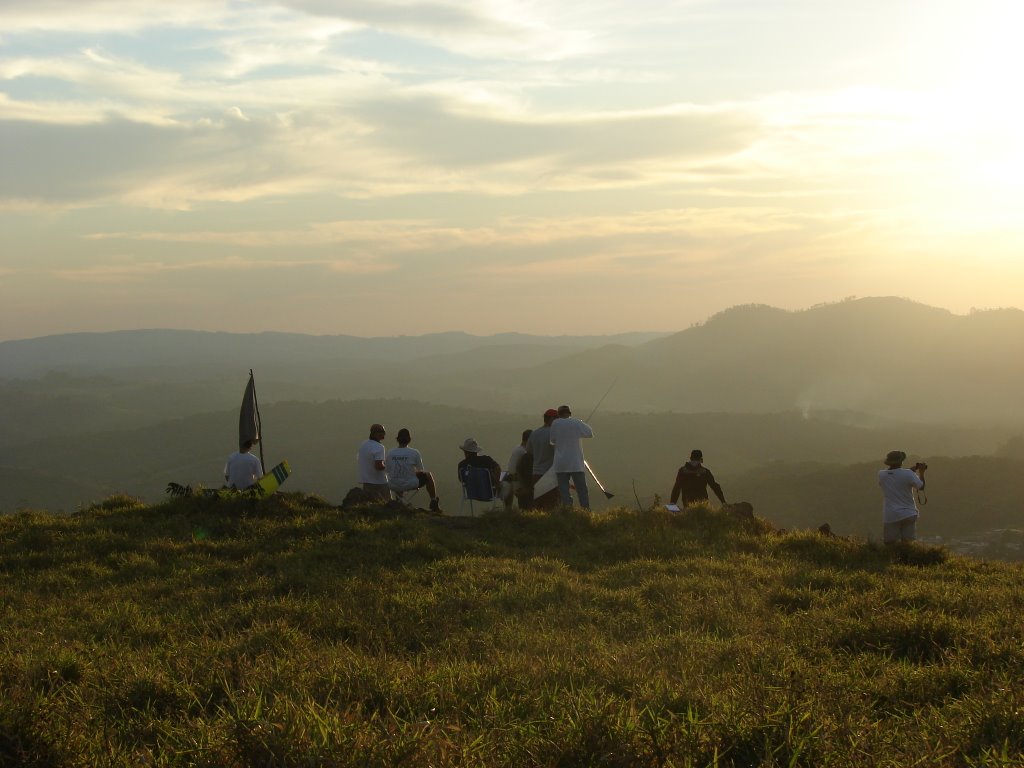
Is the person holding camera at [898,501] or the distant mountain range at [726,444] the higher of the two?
the person holding camera at [898,501]

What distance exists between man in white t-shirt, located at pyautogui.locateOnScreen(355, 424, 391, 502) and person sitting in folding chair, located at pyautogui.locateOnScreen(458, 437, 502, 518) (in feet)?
4.27

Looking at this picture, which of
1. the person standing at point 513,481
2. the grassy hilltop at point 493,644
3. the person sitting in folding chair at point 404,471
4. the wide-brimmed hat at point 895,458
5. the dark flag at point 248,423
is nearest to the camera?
the grassy hilltop at point 493,644

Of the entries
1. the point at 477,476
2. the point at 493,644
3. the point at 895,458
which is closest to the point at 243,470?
the point at 477,476

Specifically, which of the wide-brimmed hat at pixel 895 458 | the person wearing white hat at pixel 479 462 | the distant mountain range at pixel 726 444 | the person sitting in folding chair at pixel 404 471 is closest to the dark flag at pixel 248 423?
the person sitting in folding chair at pixel 404 471

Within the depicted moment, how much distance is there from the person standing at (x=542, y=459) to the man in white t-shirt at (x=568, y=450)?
0.22 metres

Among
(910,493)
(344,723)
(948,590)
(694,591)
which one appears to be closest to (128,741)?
(344,723)

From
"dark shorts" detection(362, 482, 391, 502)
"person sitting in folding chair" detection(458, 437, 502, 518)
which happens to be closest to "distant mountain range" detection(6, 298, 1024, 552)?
"person sitting in folding chair" detection(458, 437, 502, 518)

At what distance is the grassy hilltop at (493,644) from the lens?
3988 mm

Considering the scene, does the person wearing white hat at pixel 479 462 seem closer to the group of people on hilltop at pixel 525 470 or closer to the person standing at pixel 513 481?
the group of people on hilltop at pixel 525 470

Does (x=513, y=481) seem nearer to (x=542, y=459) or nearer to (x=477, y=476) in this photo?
(x=542, y=459)

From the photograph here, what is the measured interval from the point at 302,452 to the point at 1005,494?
9058 centimetres

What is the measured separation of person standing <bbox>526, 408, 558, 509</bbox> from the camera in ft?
48.7

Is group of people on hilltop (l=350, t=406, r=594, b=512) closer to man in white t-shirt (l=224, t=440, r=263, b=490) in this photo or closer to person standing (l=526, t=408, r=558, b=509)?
person standing (l=526, t=408, r=558, b=509)

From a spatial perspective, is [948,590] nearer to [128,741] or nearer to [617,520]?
[617,520]
